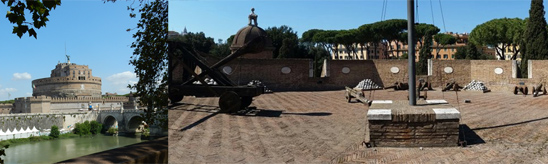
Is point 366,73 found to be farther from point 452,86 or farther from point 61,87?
point 61,87

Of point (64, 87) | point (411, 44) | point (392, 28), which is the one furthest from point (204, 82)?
point (392, 28)

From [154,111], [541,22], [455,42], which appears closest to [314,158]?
[154,111]

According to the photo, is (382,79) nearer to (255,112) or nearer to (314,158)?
(255,112)

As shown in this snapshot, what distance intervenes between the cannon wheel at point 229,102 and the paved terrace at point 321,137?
5.9 inches

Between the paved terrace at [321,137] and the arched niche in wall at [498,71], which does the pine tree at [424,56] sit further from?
the paved terrace at [321,137]

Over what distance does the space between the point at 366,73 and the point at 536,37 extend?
4.55 meters

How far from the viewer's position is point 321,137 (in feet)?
12.8

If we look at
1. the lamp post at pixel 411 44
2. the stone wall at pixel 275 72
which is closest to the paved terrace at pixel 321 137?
the lamp post at pixel 411 44

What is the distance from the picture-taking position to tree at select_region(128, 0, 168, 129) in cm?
362

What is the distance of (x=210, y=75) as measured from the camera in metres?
5.26

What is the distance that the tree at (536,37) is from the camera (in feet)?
30.7

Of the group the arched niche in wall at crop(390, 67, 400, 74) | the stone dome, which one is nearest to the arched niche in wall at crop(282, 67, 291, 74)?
the arched niche in wall at crop(390, 67, 400, 74)

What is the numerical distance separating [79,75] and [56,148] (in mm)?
7685

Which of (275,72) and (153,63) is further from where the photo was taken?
(275,72)
